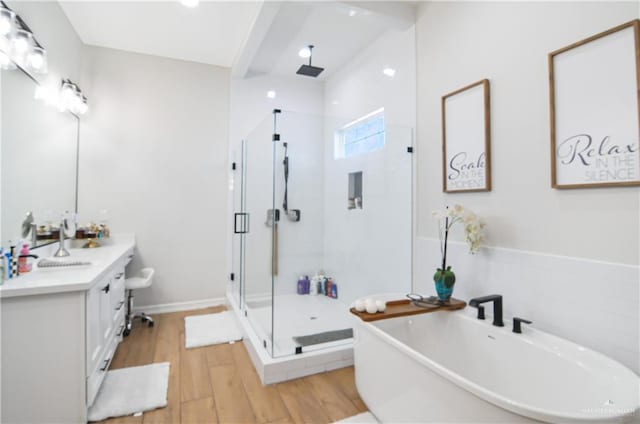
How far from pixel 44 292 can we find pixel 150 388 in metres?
0.98

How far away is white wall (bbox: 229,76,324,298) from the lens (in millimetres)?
3053

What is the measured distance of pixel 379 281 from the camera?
310 cm

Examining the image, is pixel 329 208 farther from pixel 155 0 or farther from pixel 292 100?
pixel 155 0

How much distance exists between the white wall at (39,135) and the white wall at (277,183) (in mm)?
1639

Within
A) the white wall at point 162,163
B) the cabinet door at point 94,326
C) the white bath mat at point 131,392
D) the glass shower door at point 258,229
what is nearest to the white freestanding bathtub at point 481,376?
the glass shower door at point 258,229

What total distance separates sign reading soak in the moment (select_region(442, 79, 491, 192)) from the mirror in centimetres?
290

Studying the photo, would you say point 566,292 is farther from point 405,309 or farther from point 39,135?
point 39,135

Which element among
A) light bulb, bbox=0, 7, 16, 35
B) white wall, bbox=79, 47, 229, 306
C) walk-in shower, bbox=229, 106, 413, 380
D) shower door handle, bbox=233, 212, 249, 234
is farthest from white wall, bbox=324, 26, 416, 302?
light bulb, bbox=0, 7, 16, 35

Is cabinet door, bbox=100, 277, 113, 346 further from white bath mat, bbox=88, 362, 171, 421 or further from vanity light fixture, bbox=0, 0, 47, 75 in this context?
vanity light fixture, bbox=0, 0, 47, 75

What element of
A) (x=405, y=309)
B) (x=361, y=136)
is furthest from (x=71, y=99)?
(x=405, y=309)

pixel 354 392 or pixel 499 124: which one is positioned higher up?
pixel 499 124

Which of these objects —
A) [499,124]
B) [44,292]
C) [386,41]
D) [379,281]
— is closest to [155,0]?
[386,41]

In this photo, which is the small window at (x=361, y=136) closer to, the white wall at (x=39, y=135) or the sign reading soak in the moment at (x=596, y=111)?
the sign reading soak in the moment at (x=596, y=111)

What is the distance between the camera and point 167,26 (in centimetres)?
311
